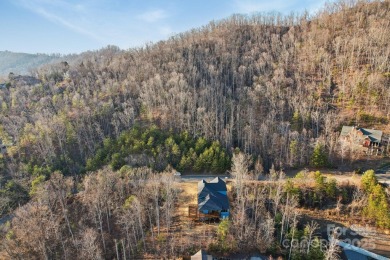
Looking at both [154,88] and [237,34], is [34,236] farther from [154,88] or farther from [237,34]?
[237,34]

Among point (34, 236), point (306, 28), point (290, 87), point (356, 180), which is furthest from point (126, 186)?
point (306, 28)

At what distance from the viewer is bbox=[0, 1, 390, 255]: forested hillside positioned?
5047cm

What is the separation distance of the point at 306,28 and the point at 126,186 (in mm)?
95159

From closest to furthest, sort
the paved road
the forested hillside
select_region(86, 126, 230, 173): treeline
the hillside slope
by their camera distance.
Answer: the paved road < select_region(86, 126, 230, 173): treeline < the forested hillside < the hillside slope

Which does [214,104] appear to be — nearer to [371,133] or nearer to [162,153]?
[162,153]

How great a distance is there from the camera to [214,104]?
2616 inches

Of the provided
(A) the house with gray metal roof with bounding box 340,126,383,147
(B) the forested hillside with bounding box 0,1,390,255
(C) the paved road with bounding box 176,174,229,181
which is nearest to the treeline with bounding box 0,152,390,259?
(B) the forested hillside with bounding box 0,1,390,255

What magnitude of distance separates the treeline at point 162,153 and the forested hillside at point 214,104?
25 centimetres

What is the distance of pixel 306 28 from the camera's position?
325ft

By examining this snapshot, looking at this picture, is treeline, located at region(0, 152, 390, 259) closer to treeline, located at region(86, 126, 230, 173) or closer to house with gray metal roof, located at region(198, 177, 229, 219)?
house with gray metal roof, located at region(198, 177, 229, 219)

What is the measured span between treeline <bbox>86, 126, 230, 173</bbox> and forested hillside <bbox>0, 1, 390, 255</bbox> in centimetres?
25

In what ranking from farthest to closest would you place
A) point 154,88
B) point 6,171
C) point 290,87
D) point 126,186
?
point 154,88
point 290,87
point 6,171
point 126,186

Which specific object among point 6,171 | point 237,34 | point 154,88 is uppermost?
point 237,34

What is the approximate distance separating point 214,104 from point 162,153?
2336cm
